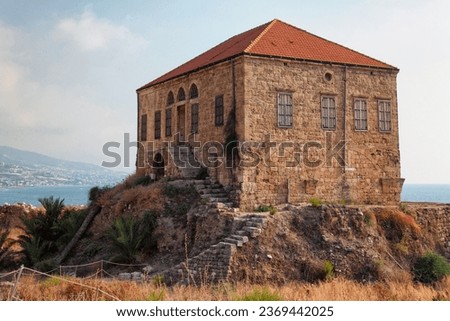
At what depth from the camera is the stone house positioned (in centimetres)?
1884

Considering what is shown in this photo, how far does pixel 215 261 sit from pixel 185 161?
7.30m

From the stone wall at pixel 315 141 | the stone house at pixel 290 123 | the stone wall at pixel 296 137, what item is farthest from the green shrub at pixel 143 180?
the stone wall at pixel 315 141

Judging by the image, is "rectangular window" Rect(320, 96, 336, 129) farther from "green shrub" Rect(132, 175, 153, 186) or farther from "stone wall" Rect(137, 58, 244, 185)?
"green shrub" Rect(132, 175, 153, 186)

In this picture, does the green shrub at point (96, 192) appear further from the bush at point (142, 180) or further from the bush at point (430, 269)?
the bush at point (430, 269)

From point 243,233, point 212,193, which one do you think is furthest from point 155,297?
point 212,193

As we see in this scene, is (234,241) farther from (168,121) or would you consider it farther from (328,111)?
(168,121)

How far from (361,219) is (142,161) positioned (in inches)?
523

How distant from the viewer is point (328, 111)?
67.0ft

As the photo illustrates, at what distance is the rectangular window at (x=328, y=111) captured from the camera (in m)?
20.3

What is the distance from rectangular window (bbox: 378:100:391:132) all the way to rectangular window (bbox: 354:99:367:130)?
0.76 meters

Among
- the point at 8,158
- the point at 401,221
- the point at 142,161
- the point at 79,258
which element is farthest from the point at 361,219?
the point at 8,158

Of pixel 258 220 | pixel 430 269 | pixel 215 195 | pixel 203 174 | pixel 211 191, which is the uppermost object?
pixel 203 174

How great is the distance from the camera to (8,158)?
66312 mm

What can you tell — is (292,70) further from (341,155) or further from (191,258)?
(191,258)
